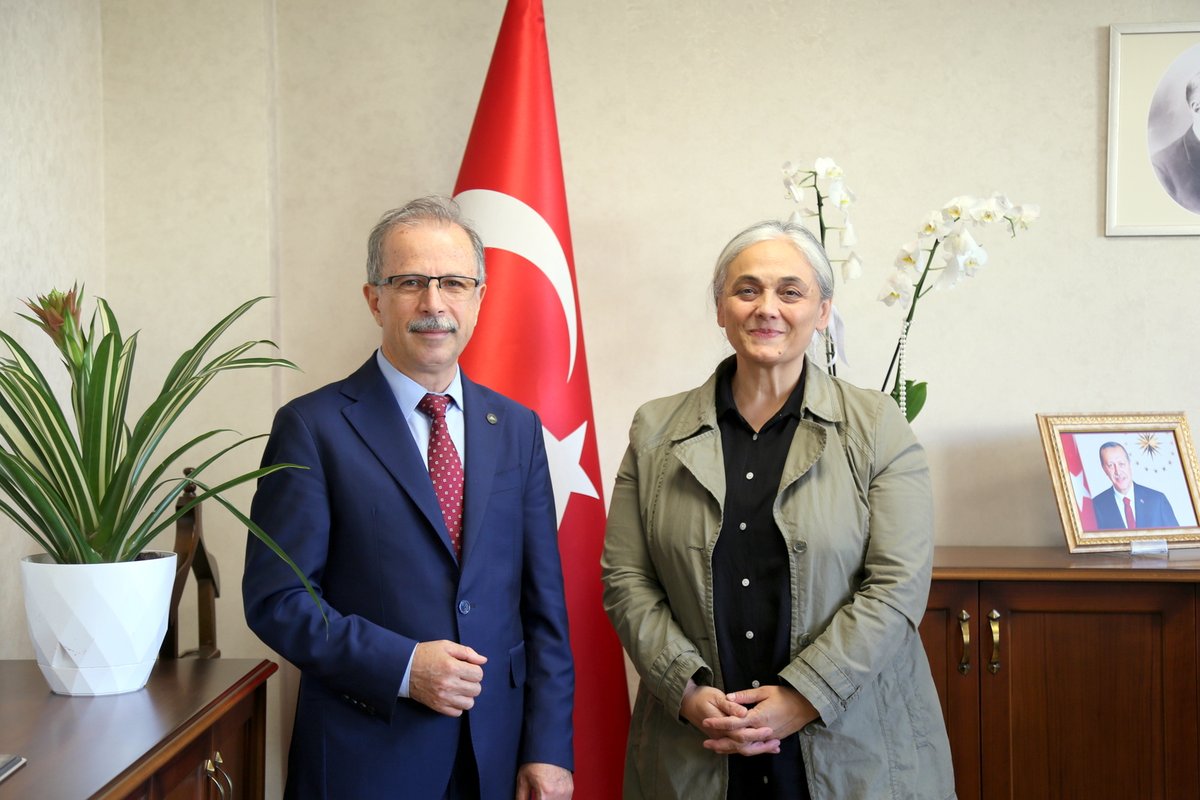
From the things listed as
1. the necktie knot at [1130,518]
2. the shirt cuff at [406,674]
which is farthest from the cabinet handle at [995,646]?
the shirt cuff at [406,674]

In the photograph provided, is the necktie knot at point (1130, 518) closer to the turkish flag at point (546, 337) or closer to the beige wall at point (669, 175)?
the beige wall at point (669, 175)

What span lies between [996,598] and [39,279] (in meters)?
2.25

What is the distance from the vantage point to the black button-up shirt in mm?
1701

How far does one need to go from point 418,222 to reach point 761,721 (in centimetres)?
97

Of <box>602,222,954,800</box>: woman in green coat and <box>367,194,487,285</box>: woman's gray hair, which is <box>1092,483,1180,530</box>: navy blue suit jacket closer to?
<box>602,222,954,800</box>: woman in green coat

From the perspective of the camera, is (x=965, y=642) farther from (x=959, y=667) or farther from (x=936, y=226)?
(x=936, y=226)

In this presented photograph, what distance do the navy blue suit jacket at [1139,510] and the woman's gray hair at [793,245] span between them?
1.14 metres

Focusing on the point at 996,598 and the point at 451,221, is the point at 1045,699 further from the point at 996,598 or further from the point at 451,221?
the point at 451,221

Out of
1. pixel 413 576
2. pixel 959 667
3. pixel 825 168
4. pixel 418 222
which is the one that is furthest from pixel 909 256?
pixel 413 576

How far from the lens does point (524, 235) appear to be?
8.00 feet

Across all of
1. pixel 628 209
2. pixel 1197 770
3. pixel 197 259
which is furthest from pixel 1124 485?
pixel 197 259

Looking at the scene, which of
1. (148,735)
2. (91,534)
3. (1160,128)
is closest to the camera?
(148,735)

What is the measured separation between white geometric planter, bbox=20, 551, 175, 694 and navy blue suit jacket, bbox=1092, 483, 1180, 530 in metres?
2.13

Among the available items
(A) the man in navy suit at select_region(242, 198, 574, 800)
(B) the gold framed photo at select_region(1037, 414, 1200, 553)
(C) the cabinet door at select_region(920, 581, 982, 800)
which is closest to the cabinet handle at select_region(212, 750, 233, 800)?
(A) the man in navy suit at select_region(242, 198, 574, 800)
